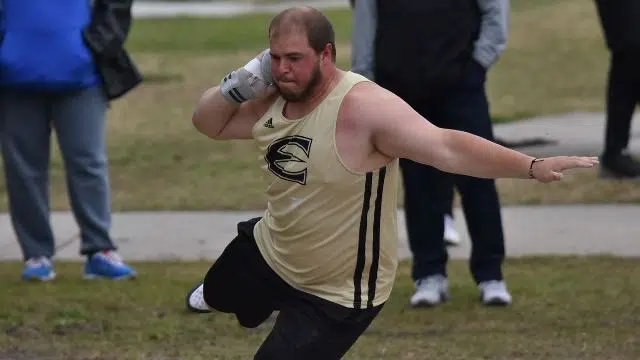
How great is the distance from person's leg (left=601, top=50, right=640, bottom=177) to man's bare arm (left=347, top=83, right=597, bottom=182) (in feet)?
16.9

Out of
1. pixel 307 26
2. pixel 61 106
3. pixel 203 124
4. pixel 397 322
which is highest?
pixel 307 26

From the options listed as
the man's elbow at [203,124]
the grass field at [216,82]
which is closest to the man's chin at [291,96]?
the man's elbow at [203,124]

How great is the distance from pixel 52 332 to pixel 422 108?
193cm

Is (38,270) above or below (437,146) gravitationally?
below

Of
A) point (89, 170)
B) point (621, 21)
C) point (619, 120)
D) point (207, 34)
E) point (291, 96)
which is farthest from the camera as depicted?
point (207, 34)

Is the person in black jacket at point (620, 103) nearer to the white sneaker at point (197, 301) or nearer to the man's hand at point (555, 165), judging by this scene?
the white sneaker at point (197, 301)

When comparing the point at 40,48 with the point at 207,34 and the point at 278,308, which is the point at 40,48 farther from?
the point at 207,34

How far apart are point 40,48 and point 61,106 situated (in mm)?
325

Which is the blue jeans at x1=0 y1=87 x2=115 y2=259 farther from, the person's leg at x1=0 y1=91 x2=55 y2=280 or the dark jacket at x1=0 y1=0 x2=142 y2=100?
the dark jacket at x1=0 y1=0 x2=142 y2=100

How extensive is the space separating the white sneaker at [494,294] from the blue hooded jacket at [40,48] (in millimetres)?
2198

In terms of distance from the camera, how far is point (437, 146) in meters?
3.96

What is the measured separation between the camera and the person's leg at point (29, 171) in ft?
21.9

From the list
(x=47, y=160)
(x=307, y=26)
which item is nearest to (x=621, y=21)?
(x=47, y=160)

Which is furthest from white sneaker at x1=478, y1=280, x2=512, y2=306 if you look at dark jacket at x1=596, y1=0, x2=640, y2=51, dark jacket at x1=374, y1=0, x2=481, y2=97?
dark jacket at x1=596, y1=0, x2=640, y2=51
